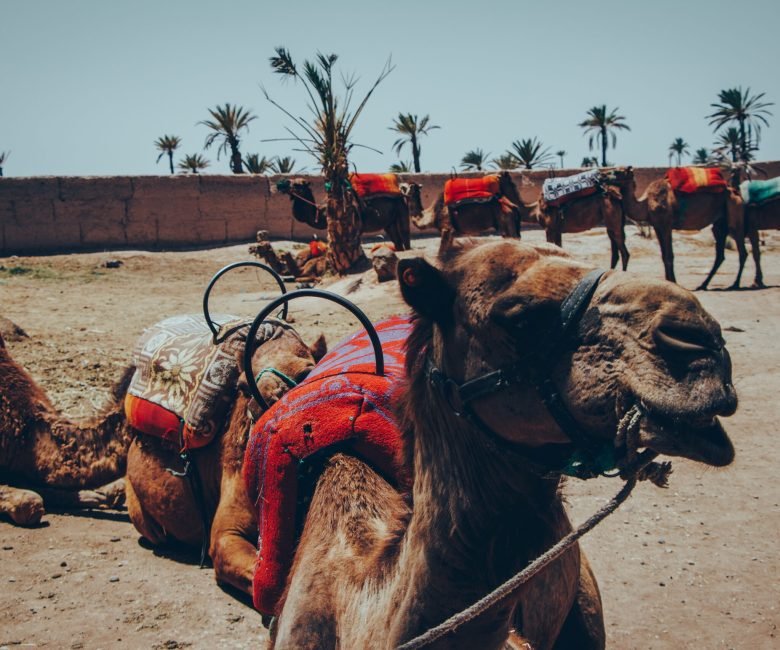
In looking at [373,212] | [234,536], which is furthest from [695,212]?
[234,536]

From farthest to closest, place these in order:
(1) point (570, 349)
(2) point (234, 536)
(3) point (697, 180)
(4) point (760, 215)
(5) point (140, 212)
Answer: (5) point (140, 212), (4) point (760, 215), (3) point (697, 180), (2) point (234, 536), (1) point (570, 349)

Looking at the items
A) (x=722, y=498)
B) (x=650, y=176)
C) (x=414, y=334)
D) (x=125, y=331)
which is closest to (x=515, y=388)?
(x=414, y=334)

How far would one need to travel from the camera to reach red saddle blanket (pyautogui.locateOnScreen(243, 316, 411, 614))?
2475 millimetres

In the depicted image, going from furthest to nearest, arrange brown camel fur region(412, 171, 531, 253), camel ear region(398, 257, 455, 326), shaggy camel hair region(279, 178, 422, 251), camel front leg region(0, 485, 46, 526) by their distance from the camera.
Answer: brown camel fur region(412, 171, 531, 253) < shaggy camel hair region(279, 178, 422, 251) < camel front leg region(0, 485, 46, 526) < camel ear region(398, 257, 455, 326)

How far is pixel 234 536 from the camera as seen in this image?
11.6ft

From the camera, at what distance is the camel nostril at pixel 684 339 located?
4.86 feet

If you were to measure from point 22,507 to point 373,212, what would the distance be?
1311 centimetres

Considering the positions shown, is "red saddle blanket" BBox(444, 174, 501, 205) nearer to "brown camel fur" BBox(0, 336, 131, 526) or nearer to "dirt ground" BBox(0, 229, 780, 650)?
"dirt ground" BBox(0, 229, 780, 650)

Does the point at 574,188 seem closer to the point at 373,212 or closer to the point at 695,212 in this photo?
the point at 695,212

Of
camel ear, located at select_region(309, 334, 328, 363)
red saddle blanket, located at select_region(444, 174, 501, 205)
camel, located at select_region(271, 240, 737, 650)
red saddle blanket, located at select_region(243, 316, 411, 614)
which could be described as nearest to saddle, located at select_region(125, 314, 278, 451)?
camel ear, located at select_region(309, 334, 328, 363)

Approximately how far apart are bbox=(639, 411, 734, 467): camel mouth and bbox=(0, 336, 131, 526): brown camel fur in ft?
12.5

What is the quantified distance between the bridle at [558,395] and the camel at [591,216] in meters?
14.5

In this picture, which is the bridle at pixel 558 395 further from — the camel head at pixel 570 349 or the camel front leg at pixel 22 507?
the camel front leg at pixel 22 507

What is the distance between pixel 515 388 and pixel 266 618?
6.58 feet
